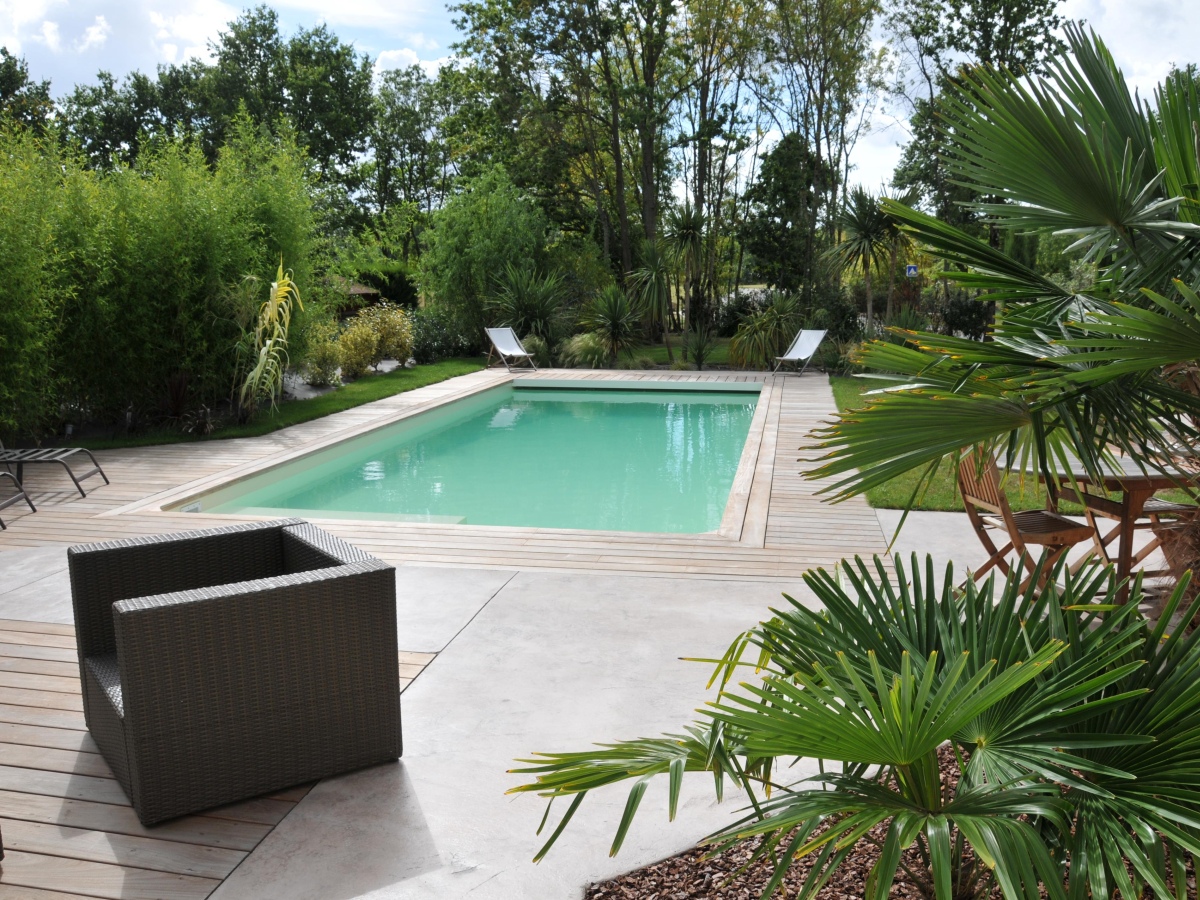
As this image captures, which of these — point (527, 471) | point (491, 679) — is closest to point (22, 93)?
point (527, 471)

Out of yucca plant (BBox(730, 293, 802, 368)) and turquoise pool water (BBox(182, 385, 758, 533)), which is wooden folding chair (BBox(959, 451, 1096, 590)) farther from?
yucca plant (BBox(730, 293, 802, 368))

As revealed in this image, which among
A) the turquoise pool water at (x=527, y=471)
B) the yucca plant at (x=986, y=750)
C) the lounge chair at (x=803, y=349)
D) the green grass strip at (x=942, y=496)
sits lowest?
the turquoise pool water at (x=527, y=471)

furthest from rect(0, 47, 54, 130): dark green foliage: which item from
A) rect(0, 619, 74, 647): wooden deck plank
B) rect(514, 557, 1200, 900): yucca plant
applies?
rect(514, 557, 1200, 900): yucca plant

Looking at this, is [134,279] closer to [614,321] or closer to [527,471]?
[527,471]

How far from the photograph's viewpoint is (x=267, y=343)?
9.34m

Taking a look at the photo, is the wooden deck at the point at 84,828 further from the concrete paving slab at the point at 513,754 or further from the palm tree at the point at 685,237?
the palm tree at the point at 685,237

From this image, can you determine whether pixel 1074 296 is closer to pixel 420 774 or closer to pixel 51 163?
pixel 420 774

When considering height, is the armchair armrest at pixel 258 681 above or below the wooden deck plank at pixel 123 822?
above

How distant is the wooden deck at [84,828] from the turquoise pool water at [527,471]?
3.11 meters

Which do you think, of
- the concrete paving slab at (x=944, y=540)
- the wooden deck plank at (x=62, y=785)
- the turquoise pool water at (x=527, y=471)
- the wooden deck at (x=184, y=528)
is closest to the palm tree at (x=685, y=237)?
the turquoise pool water at (x=527, y=471)

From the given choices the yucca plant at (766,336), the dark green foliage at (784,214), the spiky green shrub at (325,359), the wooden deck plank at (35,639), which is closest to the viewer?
the wooden deck plank at (35,639)

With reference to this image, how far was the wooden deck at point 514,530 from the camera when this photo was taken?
4973mm

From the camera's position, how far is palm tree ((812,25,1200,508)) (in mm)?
1854

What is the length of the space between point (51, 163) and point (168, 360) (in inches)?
75.7
